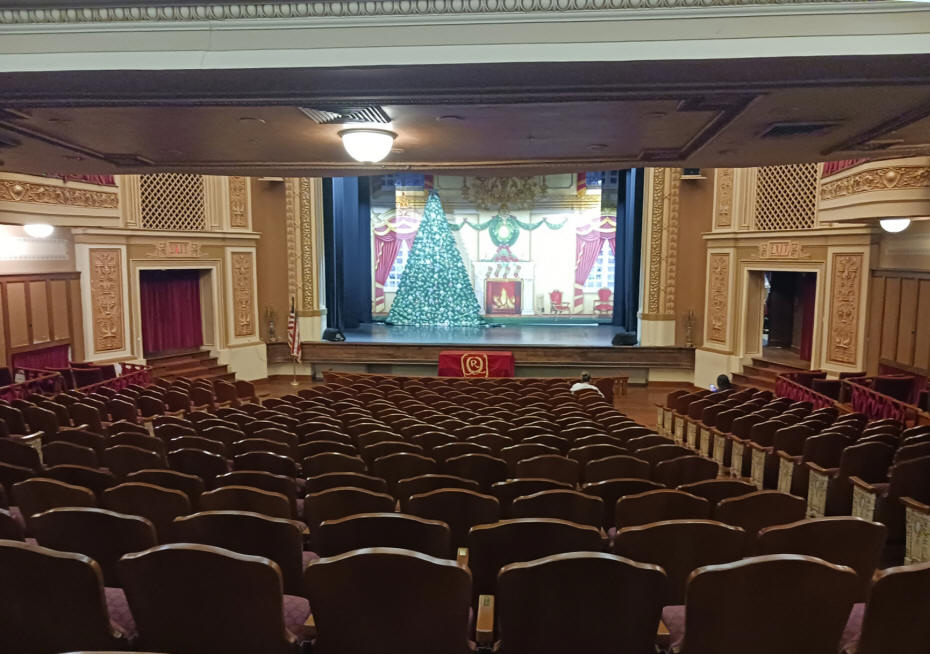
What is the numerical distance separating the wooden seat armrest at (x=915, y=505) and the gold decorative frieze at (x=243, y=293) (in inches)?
503

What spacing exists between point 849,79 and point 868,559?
2.62 m

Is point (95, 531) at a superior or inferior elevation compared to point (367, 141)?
inferior

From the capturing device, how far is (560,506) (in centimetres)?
273

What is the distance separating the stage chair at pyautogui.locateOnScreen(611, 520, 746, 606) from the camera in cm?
218

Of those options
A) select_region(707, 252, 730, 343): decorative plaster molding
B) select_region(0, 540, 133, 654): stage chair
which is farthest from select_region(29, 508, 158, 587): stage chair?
select_region(707, 252, 730, 343): decorative plaster molding

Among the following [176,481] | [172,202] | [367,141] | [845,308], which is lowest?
[176,481]

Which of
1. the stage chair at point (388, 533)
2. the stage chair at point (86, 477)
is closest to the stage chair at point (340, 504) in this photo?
the stage chair at point (388, 533)

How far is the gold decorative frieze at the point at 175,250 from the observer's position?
1233 centimetres

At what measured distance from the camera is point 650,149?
19.5 feet

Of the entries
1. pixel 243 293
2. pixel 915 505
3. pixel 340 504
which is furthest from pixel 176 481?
pixel 243 293

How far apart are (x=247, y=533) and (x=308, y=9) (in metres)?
2.63

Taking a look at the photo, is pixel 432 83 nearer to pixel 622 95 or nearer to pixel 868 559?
pixel 622 95

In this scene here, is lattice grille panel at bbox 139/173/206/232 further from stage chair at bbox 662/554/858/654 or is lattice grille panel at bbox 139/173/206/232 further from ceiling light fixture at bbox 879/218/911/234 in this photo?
stage chair at bbox 662/554/858/654

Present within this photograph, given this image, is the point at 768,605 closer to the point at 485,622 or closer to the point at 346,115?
the point at 485,622
